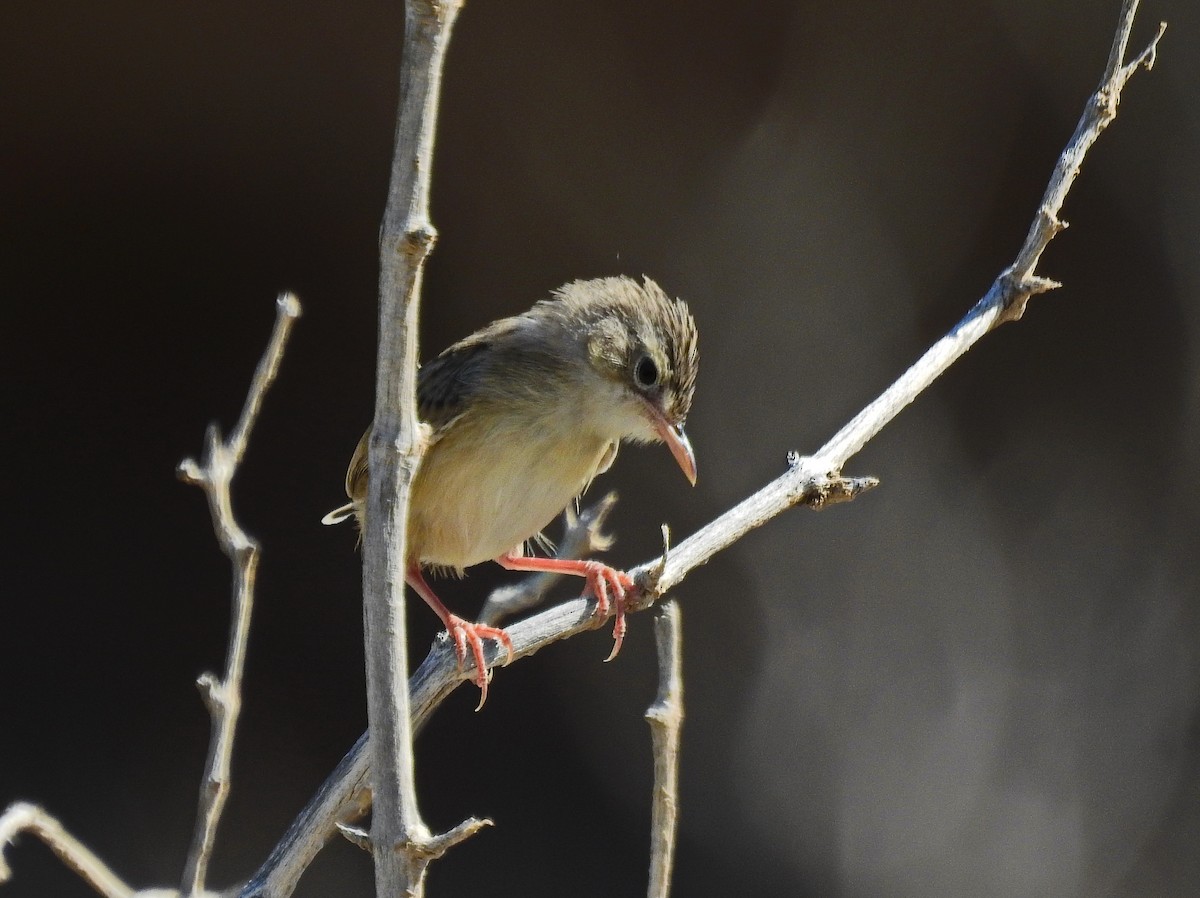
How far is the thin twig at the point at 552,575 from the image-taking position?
2.99 metres

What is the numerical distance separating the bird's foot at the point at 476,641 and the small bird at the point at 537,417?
0.36 metres

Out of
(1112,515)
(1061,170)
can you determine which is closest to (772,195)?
(1112,515)

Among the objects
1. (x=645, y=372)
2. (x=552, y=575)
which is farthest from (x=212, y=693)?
(x=645, y=372)

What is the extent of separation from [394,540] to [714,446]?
3407 millimetres

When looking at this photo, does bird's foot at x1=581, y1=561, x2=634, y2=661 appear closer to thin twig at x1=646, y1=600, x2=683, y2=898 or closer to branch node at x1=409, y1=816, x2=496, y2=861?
thin twig at x1=646, y1=600, x2=683, y2=898

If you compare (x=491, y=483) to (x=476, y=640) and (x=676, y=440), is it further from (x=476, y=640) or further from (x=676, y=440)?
(x=476, y=640)

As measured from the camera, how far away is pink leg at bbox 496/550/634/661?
249cm

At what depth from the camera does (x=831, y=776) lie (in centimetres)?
476

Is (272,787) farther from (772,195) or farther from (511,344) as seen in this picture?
(772,195)

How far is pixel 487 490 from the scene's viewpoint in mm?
3064

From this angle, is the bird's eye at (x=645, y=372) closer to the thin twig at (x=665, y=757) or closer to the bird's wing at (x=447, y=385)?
the bird's wing at (x=447, y=385)

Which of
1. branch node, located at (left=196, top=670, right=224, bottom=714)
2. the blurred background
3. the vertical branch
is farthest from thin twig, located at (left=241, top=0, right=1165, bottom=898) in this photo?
the blurred background

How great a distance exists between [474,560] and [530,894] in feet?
6.56

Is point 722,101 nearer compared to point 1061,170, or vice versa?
point 1061,170
